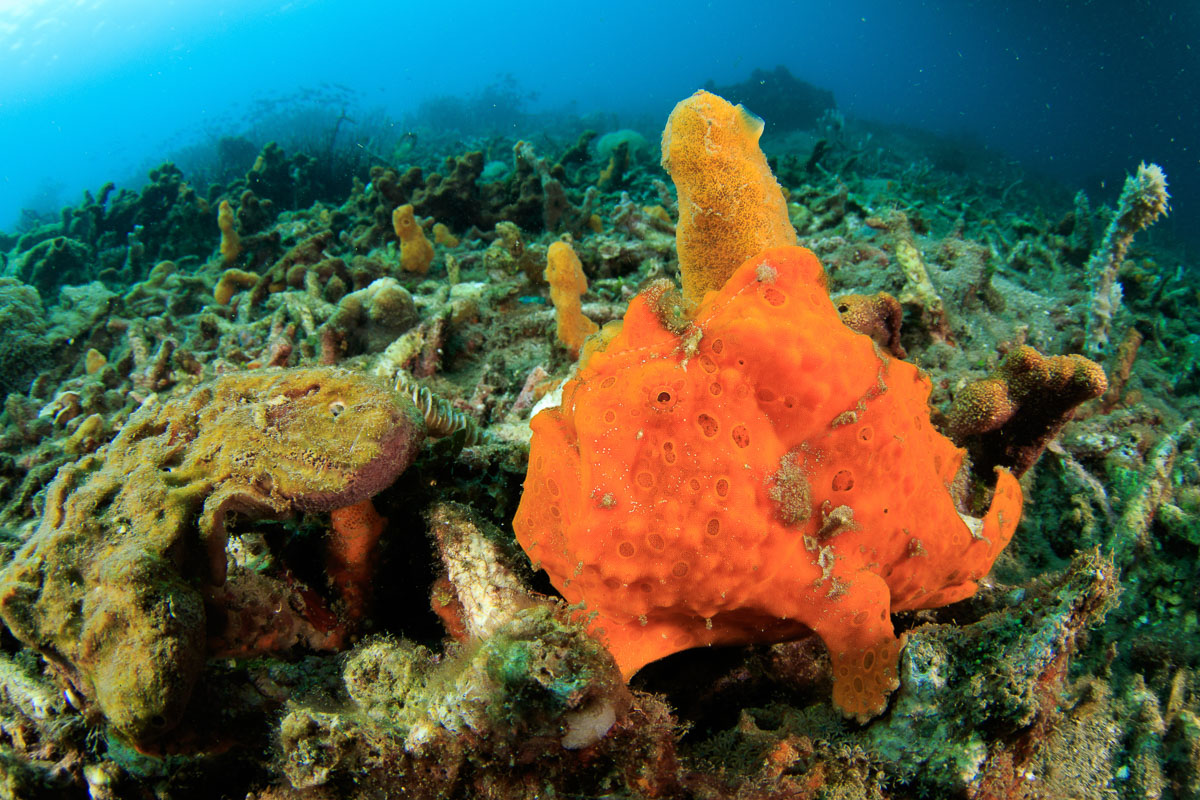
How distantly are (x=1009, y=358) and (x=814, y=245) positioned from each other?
10.3ft

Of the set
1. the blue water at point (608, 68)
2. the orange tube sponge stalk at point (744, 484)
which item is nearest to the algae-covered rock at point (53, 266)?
the orange tube sponge stalk at point (744, 484)

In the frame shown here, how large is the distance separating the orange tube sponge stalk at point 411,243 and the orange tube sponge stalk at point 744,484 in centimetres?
545

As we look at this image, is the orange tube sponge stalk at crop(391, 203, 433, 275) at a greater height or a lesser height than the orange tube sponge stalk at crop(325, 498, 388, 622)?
lesser

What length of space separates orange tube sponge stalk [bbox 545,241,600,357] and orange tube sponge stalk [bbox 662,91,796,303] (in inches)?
58.2

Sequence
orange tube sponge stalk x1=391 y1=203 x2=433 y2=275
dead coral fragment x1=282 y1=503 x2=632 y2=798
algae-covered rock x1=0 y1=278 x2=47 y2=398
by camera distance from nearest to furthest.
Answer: dead coral fragment x1=282 y1=503 x2=632 y2=798
orange tube sponge stalk x1=391 y1=203 x2=433 y2=275
algae-covered rock x1=0 y1=278 x2=47 y2=398

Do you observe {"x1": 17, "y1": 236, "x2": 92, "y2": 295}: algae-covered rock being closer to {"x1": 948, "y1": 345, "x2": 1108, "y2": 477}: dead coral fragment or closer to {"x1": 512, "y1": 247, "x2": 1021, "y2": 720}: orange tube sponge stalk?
{"x1": 512, "y1": 247, "x2": 1021, "y2": 720}: orange tube sponge stalk

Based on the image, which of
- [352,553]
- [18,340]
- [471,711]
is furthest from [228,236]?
[471,711]

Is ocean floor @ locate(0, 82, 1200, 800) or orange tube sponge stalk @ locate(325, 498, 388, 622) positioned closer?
ocean floor @ locate(0, 82, 1200, 800)

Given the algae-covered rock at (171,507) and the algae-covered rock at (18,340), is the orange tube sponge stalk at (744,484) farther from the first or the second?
the algae-covered rock at (18,340)

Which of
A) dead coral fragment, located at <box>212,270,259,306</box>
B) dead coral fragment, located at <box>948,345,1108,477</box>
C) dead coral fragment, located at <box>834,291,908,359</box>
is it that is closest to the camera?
dead coral fragment, located at <box>948,345,1108,477</box>

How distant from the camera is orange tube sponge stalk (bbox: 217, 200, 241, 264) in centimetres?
871

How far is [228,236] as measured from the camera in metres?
8.81

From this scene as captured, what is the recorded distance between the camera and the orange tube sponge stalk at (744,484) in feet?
5.42

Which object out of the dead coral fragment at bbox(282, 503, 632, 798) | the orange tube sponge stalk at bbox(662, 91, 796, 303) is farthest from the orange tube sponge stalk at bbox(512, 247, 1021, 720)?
the orange tube sponge stalk at bbox(662, 91, 796, 303)
